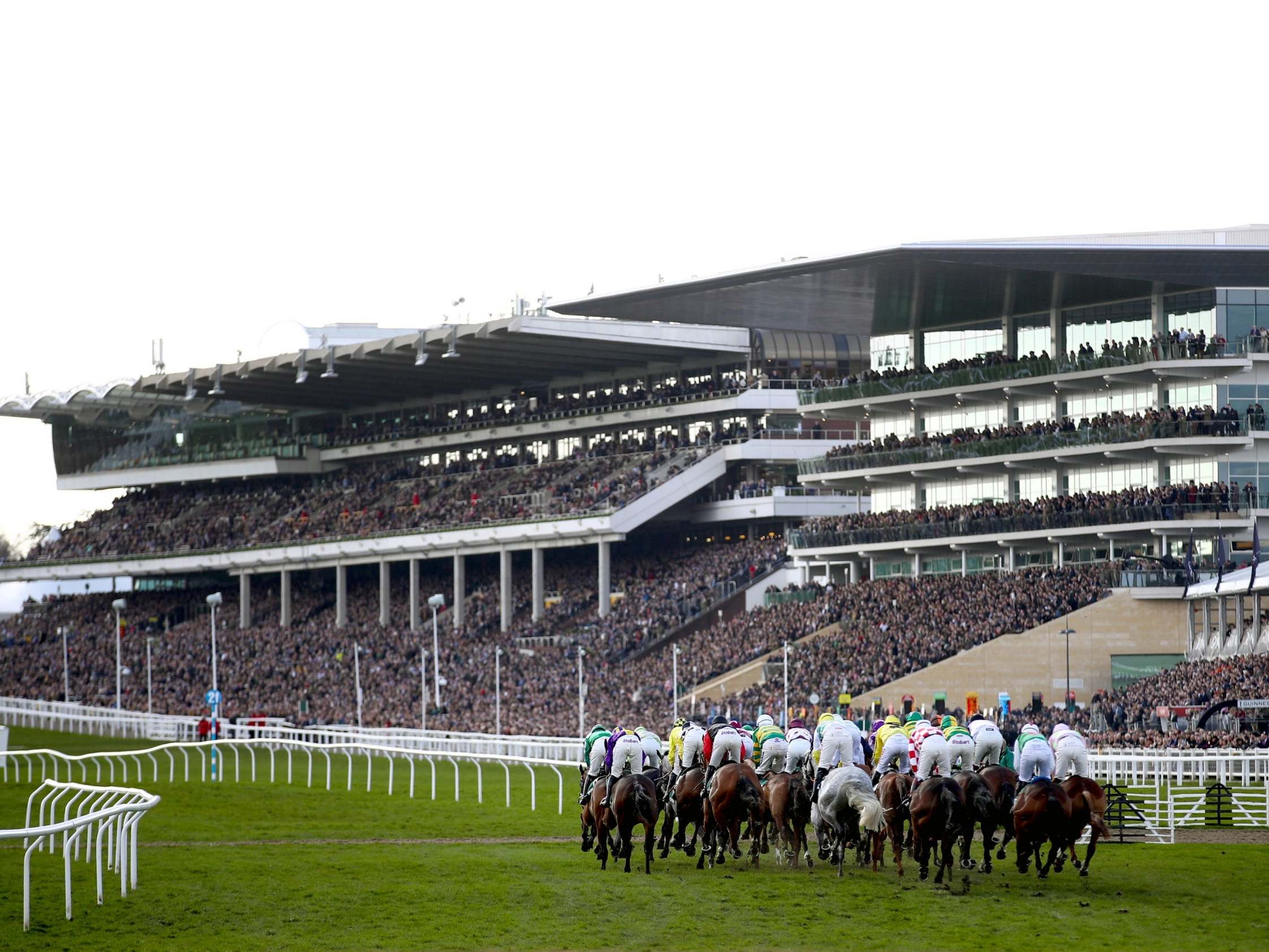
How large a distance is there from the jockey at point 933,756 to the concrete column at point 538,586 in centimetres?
4274

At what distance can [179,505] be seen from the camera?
81.7 metres

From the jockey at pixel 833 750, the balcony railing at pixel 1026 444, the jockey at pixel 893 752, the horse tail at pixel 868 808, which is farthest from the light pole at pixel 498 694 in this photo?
the horse tail at pixel 868 808

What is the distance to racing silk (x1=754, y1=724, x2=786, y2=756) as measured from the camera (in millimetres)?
20672

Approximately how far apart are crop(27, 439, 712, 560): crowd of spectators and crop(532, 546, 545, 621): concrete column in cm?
118

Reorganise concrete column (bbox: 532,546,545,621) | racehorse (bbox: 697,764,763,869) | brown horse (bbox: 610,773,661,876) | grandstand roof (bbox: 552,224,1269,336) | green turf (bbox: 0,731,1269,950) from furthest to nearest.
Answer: concrete column (bbox: 532,546,545,621)
grandstand roof (bbox: 552,224,1269,336)
racehorse (bbox: 697,764,763,869)
brown horse (bbox: 610,773,661,876)
green turf (bbox: 0,731,1269,950)

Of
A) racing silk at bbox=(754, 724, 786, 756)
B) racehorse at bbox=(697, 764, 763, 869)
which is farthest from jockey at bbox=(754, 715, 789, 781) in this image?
racehorse at bbox=(697, 764, 763, 869)

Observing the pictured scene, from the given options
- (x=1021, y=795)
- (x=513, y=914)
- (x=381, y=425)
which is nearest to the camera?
(x=513, y=914)

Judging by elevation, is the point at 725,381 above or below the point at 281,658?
above

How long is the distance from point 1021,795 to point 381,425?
58170mm

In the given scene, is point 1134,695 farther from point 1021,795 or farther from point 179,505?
point 179,505

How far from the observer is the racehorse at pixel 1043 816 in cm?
1831

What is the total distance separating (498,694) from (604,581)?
42.9ft

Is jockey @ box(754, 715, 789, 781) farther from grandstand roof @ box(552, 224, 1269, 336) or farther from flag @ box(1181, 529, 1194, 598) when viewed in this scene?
grandstand roof @ box(552, 224, 1269, 336)

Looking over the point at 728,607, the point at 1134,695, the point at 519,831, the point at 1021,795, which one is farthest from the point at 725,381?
the point at 1021,795
